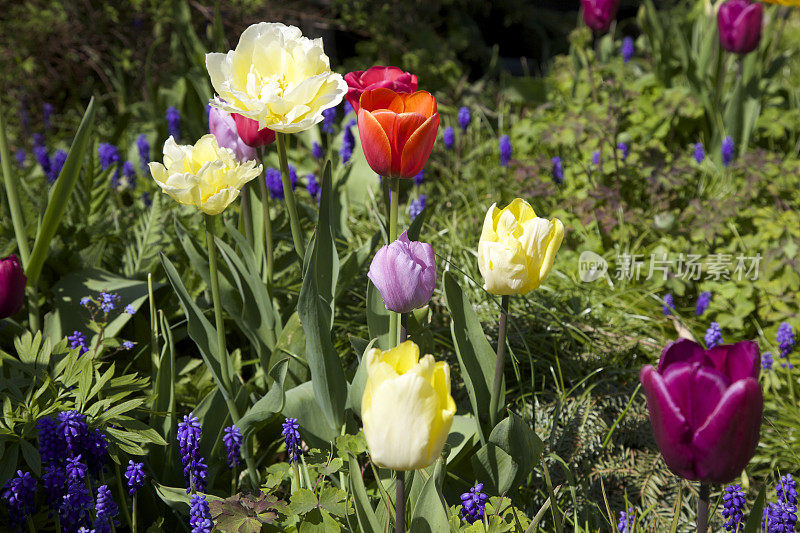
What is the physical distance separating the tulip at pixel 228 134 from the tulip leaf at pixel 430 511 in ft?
2.57

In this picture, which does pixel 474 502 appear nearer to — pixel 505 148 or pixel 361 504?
pixel 361 504

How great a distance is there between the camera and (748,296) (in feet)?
6.86

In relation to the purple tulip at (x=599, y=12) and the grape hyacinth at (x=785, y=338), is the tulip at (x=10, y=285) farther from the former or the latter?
the purple tulip at (x=599, y=12)

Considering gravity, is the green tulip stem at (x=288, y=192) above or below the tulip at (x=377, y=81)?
below

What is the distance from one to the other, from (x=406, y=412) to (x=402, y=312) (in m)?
0.30

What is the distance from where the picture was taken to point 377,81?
129 centimetres

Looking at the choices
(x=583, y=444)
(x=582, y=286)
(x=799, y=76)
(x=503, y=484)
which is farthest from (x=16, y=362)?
(x=799, y=76)

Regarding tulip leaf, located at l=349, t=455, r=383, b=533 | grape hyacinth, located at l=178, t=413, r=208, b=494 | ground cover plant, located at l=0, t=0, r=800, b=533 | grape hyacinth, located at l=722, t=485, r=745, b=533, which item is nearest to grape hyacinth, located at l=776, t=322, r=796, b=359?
ground cover plant, located at l=0, t=0, r=800, b=533

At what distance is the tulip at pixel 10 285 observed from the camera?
4.52 ft

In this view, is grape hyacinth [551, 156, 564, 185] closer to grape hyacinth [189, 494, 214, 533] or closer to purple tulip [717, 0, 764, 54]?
purple tulip [717, 0, 764, 54]

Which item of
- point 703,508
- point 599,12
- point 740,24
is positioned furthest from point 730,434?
point 599,12

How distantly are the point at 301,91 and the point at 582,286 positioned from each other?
1225 millimetres

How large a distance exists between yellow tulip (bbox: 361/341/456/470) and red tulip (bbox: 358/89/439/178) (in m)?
0.42

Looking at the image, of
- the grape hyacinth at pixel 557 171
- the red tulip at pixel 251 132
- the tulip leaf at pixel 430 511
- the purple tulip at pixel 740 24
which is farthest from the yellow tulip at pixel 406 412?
the purple tulip at pixel 740 24
